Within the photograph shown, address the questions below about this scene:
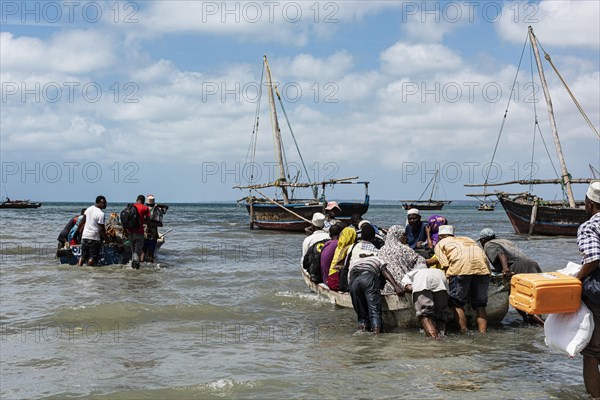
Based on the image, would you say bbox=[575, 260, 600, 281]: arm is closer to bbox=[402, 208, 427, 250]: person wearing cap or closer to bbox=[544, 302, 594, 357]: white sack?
bbox=[544, 302, 594, 357]: white sack

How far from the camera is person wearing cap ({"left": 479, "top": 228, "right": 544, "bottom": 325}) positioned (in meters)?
9.05

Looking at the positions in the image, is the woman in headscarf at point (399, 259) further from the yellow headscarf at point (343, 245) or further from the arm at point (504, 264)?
the arm at point (504, 264)

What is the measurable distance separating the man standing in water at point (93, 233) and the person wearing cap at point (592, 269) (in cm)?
1162

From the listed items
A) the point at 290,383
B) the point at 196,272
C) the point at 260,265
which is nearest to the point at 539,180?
the point at 260,265

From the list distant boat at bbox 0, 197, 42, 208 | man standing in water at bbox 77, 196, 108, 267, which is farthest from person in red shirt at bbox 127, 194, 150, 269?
distant boat at bbox 0, 197, 42, 208

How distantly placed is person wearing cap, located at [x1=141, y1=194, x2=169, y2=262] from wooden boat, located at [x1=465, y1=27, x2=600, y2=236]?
2026 centimetres

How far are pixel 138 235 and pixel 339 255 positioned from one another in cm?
730

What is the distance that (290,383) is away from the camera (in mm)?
6379

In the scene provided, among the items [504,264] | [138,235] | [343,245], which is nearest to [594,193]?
[504,264]

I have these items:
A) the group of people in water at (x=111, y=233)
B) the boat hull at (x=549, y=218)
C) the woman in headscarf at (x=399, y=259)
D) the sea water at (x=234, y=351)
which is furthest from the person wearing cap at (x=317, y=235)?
the boat hull at (x=549, y=218)

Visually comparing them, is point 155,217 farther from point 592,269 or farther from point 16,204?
point 16,204

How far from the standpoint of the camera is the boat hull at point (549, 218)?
30531mm

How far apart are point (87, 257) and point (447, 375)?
1152cm

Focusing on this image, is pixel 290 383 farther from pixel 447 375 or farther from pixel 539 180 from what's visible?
pixel 539 180
